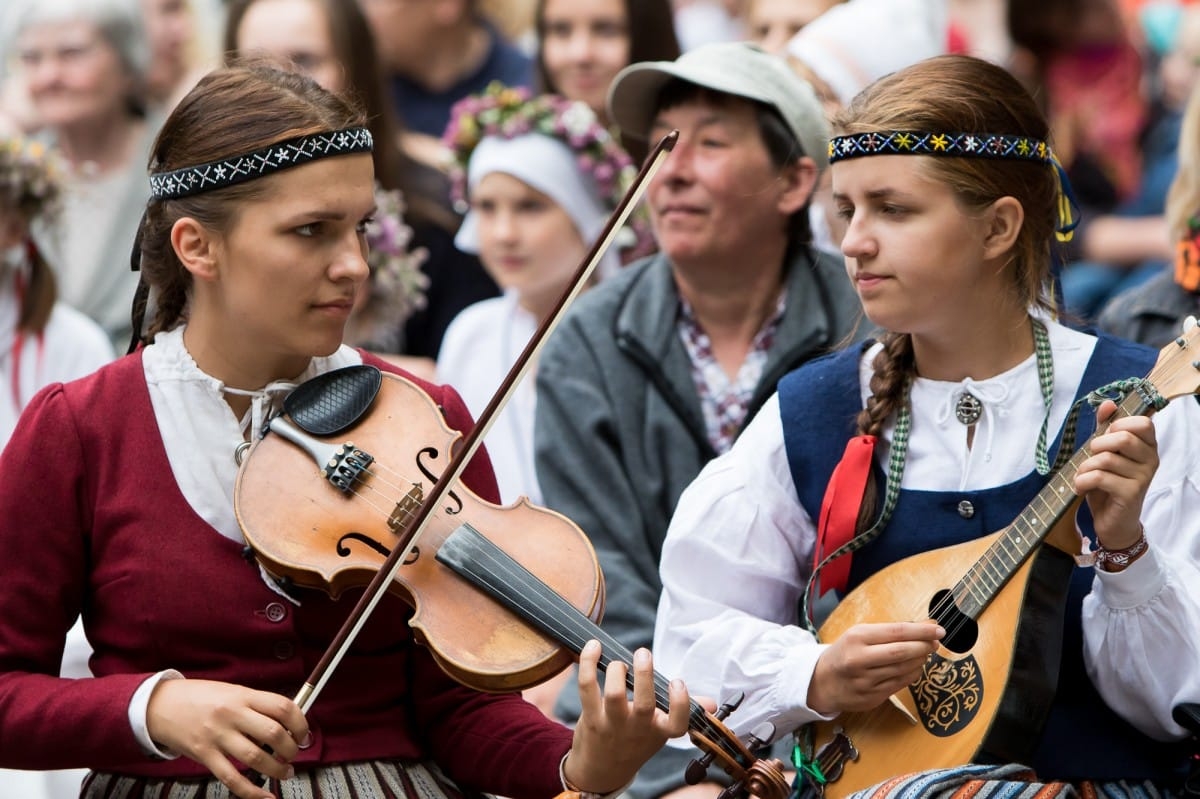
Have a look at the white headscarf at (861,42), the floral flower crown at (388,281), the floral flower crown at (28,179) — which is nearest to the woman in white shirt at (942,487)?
the white headscarf at (861,42)

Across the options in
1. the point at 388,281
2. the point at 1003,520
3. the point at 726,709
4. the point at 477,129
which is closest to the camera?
the point at 726,709

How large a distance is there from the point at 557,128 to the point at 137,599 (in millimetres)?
2543

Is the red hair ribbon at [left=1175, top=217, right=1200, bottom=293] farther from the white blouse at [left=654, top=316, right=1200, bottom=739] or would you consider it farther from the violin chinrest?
the violin chinrest

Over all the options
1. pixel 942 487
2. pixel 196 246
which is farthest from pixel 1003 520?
pixel 196 246

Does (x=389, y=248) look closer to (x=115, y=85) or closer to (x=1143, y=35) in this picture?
(x=115, y=85)

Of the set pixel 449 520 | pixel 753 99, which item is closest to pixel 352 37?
pixel 753 99

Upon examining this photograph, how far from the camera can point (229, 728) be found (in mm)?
2303

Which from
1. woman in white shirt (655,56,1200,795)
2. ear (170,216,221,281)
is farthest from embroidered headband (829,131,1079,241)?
ear (170,216,221,281)

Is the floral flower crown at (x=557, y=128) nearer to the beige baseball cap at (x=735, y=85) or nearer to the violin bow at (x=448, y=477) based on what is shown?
the beige baseball cap at (x=735, y=85)

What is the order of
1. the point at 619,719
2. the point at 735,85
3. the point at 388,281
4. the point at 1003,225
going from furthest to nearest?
the point at 388,281 < the point at 735,85 < the point at 1003,225 < the point at 619,719

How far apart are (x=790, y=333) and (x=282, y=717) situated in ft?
5.58

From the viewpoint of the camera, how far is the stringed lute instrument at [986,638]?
2465mm

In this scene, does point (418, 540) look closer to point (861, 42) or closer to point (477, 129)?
point (861, 42)

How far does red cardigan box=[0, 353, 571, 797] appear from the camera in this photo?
2506mm
